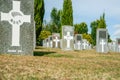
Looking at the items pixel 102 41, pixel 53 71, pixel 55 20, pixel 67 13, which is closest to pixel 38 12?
pixel 67 13

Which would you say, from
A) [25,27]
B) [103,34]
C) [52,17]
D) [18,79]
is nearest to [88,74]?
[18,79]

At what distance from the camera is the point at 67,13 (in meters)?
37.1

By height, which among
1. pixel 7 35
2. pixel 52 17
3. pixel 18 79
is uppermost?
pixel 52 17

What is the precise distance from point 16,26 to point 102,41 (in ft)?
35.5

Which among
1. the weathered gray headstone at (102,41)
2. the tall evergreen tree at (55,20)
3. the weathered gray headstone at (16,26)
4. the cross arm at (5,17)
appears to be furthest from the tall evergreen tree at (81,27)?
the cross arm at (5,17)

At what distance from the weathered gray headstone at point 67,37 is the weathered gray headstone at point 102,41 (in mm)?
1822

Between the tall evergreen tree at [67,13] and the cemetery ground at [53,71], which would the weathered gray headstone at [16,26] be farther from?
the tall evergreen tree at [67,13]

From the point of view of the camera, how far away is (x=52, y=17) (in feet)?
300

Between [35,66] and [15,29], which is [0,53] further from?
[35,66]

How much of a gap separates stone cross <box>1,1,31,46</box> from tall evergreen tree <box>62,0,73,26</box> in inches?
962

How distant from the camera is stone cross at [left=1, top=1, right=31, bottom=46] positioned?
39.6 feet

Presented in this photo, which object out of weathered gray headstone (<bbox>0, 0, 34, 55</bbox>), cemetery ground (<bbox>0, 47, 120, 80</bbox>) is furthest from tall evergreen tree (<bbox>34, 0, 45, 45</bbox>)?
cemetery ground (<bbox>0, 47, 120, 80</bbox>)

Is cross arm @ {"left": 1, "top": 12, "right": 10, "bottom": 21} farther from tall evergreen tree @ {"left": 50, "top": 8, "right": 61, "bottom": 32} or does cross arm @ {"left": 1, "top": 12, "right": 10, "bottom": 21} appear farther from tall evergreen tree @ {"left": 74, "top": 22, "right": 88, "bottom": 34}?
tall evergreen tree @ {"left": 74, "top": 22, "right": 88, "bottom": 34}

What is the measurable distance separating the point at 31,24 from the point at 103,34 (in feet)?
34.4
